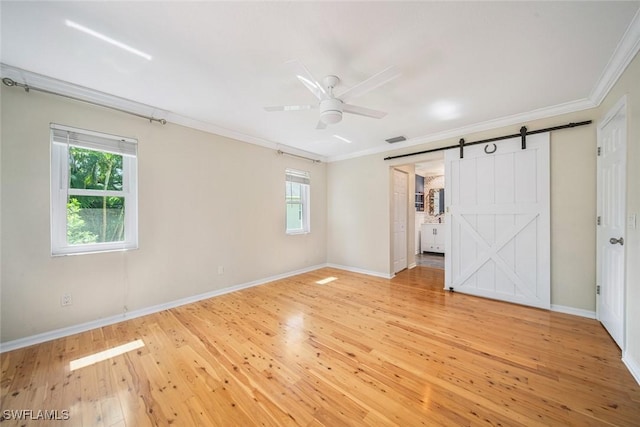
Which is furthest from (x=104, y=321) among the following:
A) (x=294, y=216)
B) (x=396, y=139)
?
(x=396, y=139)

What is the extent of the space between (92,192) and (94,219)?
311mm

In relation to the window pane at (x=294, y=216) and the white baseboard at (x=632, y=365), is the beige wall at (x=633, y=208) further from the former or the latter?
the window pane at (x=294, y=216)

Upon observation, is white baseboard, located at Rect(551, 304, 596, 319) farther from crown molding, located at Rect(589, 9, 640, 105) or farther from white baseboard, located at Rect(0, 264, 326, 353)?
white baseboard, located at Rect(0, 264, 326, 353)

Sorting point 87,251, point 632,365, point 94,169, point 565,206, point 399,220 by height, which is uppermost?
point 94,169

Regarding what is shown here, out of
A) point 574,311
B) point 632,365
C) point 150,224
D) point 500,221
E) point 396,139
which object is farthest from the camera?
point 396,139

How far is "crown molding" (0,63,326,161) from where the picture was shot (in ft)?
7.32

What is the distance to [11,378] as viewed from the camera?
1.81 meters

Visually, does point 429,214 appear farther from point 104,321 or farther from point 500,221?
point 104,321

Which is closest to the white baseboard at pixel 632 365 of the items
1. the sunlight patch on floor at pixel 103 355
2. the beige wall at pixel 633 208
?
the beige wall at pixel 633 208

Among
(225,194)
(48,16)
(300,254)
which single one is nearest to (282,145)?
(225,194)

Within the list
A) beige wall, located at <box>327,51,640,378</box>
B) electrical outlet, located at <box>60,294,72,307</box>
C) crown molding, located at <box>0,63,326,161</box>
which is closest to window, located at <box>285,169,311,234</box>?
beige wall, located at <box>327,51,640,378</box>

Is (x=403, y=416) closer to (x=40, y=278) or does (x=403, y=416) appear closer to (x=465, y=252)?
(x=465, y=252)

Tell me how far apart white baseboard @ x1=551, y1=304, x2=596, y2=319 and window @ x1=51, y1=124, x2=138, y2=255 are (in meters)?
5.45

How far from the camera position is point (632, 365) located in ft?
6.03
